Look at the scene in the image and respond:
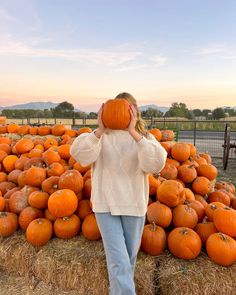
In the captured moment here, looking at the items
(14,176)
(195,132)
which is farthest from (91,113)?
(14,176)

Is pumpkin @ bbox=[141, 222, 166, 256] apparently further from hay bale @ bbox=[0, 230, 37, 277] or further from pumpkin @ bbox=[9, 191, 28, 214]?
pumpkin @ bbox=[9, 191, 28, 214]

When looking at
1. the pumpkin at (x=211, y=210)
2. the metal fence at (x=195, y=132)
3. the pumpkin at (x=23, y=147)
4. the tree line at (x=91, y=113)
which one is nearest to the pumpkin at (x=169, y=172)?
the pumpkin at (x=211, y=210)

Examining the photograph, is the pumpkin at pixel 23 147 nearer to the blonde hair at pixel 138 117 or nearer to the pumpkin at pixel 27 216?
the pumpkin at pixel 27 216

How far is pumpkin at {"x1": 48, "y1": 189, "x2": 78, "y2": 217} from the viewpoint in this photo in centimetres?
279

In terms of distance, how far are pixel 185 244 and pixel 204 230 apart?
357 mm

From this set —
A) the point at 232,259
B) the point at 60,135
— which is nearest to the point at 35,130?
the point at 60,135

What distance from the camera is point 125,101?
199cm

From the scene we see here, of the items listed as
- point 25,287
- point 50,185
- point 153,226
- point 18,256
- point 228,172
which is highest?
point 50,185

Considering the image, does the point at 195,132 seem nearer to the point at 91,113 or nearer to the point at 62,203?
the point at 62,203

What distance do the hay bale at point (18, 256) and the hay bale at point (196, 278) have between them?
1306 mm

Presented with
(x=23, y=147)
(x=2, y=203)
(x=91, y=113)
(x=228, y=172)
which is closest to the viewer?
(x=2, y=203)

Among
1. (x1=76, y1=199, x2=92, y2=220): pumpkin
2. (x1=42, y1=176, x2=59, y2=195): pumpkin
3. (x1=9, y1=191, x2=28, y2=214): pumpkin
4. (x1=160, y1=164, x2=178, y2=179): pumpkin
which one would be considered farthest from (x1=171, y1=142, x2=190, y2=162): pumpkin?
(x1=9, y1=191, x2=28, y2=214): pumpkin

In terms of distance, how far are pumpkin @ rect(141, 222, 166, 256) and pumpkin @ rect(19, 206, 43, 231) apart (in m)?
1.22

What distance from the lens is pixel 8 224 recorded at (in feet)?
9.82
